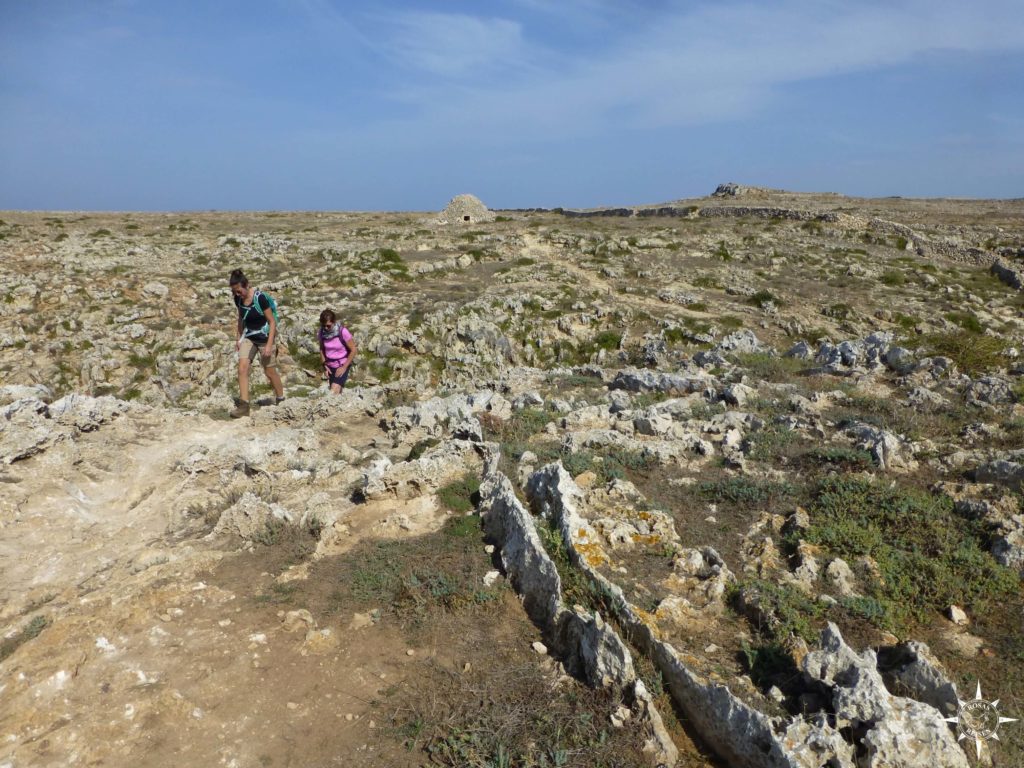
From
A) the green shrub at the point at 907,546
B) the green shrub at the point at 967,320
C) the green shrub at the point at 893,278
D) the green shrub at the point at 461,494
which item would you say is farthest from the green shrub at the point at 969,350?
the green shrub at the point at 893,278

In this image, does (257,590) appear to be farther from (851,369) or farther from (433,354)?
(433,354)

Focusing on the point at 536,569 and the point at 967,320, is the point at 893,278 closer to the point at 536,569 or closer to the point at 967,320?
the point at 967,320

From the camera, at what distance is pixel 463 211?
61.3m

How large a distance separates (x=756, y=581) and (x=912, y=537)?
8.47 ft

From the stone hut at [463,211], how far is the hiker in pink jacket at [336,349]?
168 feet

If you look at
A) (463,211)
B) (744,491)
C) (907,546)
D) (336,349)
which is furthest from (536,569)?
(463,211)

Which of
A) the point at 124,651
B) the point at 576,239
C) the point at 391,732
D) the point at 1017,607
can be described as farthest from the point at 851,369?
the point at 576,239

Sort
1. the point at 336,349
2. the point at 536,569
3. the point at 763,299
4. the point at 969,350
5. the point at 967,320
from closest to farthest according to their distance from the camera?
the point at 536,569
the point at 336,349
the point at 969,350
the point at 967,320
the point at 763,299

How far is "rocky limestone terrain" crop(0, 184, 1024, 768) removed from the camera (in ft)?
15.7

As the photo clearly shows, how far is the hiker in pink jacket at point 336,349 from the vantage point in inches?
487

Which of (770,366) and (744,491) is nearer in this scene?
(744,491)

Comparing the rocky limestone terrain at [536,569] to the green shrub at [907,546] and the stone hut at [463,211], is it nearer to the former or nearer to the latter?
the green shrub at [907,546]
